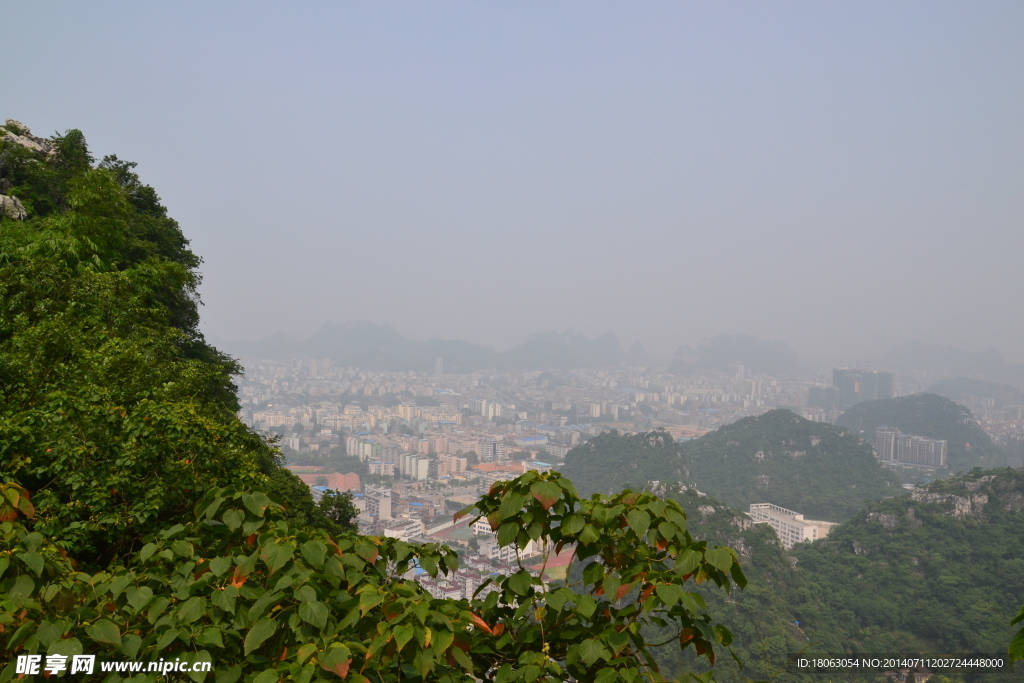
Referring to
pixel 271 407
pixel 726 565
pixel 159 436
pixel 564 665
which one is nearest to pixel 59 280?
pixel 159 436

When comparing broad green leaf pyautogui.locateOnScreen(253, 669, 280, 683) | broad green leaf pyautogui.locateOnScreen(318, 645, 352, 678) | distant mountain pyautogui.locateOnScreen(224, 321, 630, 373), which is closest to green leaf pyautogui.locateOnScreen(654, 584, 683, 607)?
broad green leaf pyautogui.locateOnScreen(318, 645, 352, 678)

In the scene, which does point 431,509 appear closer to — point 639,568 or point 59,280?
point 59,280

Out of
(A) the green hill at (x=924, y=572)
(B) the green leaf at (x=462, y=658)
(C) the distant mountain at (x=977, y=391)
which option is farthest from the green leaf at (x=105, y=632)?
(C) the distant mountain at (x=977, y=391)

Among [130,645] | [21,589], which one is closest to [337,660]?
[130,645]

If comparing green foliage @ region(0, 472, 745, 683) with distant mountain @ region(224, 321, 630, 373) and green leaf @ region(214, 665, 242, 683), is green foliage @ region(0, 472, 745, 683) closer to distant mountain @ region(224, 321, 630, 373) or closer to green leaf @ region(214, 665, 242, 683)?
green leaf @ region(214, 665, 242, 683)

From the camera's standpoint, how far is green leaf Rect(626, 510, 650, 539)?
1.02 m

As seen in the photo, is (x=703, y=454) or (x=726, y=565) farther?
(x=703, y=454)

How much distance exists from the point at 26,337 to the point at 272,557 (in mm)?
2997

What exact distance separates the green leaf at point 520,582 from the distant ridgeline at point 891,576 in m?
14.9

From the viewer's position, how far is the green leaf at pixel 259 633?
0.90 m

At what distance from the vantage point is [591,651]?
0.99 meters

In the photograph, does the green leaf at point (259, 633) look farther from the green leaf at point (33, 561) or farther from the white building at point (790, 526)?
the white building at point (790, 526)

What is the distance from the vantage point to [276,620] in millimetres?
949

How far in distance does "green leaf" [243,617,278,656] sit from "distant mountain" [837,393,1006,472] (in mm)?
64881
